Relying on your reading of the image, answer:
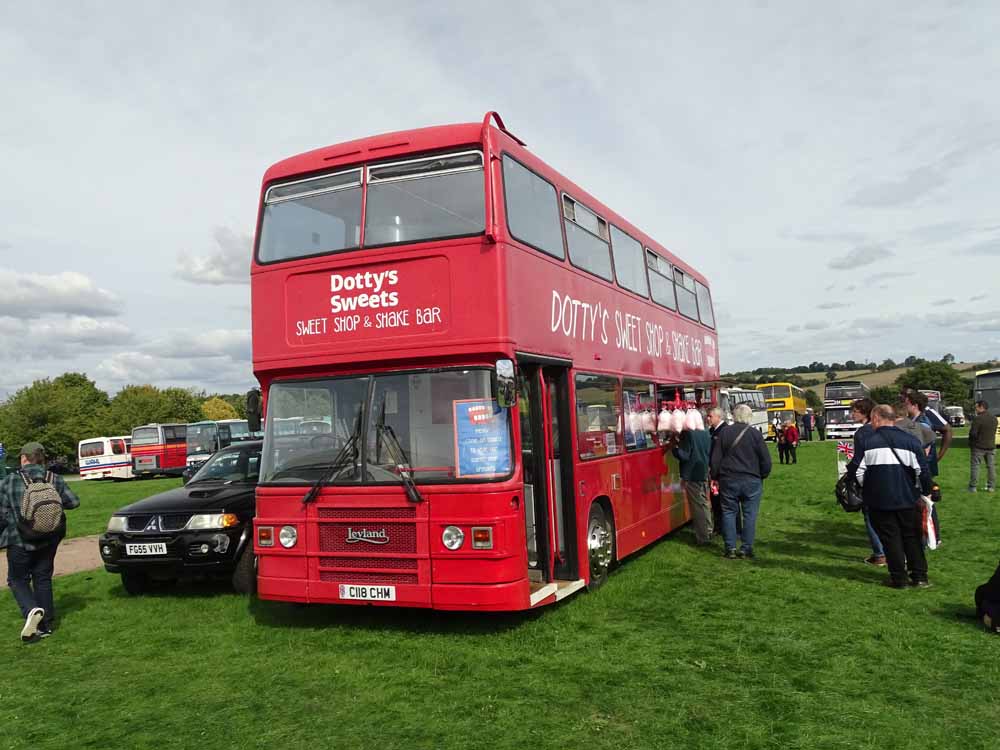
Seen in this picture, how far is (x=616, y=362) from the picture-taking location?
10.4 meters

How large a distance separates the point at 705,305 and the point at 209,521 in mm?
10596

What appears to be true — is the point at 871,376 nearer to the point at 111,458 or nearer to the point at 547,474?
the point at 111,458

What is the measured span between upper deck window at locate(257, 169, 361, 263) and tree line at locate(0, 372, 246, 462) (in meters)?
77.9

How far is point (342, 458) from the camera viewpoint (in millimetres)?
7504

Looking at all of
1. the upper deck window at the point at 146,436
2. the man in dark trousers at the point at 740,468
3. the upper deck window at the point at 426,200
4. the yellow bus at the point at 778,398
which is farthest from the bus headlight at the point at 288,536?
the yellow bus at the point at 778,398

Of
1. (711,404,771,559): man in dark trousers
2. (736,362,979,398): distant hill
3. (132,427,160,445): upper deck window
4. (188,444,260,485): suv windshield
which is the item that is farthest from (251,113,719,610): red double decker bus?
(736,362,979,398): distant hill

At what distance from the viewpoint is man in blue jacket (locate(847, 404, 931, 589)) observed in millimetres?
8492

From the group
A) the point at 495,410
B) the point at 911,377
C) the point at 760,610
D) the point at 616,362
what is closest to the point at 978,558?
the point at 760,610

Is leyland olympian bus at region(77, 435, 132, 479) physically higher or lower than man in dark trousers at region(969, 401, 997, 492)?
higher

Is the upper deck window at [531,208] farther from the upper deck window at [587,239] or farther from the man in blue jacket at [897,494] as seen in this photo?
the man in blue jacket at [897,494]

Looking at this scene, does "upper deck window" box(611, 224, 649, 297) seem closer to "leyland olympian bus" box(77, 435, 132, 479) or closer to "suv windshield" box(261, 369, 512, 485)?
"suv windshield" box(261, 369, 512, 485)

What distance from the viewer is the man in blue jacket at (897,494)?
8.49 meters

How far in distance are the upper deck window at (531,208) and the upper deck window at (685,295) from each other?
577cm

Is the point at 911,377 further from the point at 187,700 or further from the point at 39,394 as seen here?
the point at 187,700
